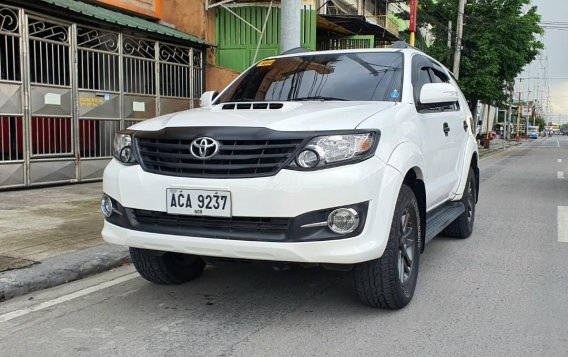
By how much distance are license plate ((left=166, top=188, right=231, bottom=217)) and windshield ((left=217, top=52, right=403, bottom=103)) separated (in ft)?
4.90

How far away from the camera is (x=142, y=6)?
498 inches

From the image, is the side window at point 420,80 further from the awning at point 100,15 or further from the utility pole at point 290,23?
the awning at point 100,15

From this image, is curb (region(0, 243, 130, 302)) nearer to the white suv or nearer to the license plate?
the white suv

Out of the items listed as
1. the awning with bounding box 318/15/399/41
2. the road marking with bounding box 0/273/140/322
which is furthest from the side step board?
the awning with bounding box 318/15/399/41

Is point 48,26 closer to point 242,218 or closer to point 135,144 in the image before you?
point 135,144

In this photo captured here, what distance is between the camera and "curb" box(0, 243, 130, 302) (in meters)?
4.54

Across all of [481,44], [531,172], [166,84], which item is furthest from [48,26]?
[481,44]

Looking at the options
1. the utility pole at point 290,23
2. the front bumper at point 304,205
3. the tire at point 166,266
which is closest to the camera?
the front bumper at point 304,205

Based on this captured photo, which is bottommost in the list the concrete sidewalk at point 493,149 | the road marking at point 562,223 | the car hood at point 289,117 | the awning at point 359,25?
the road marking at point 562,223

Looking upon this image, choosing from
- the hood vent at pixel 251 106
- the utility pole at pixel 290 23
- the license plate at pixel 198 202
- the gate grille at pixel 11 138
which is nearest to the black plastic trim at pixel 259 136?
the license plate at pixel 198 202

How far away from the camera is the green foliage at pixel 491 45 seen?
88.1ft

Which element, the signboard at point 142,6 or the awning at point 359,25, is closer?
the signboard at point 142,6

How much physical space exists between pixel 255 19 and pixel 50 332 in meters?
11.8

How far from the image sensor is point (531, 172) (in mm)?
16203
